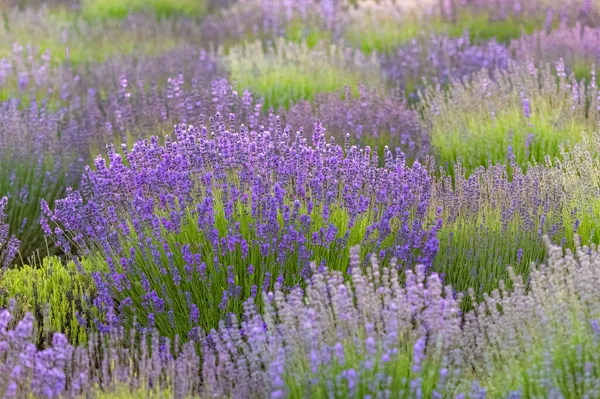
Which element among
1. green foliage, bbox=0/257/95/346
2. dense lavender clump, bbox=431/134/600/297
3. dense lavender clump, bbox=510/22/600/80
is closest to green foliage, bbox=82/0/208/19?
dense lavender clump, bbox=510/22/600/80

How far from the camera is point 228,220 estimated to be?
363cm

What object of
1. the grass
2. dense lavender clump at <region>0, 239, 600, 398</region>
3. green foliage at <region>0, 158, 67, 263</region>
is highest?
dense lavender clump at <region>0, 239, 600, 398</region>

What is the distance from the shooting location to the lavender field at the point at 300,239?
2.73 meters

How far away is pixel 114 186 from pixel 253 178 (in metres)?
0.64

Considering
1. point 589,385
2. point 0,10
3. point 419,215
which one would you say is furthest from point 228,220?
point 0,10

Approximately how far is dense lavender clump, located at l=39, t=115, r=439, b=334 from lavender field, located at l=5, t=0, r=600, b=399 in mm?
14

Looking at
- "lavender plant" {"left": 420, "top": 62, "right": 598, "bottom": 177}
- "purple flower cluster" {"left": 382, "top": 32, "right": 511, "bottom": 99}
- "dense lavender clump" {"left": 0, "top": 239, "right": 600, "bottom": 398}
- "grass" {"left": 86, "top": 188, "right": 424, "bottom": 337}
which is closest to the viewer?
"dense lavender clump" {"left": 0, "top": 239, "right": 600, "bottom": 398}

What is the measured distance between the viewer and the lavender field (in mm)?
2729

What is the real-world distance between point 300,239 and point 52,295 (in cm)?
116

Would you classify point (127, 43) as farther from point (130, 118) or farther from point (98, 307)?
point (98, 307)

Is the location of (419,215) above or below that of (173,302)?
above

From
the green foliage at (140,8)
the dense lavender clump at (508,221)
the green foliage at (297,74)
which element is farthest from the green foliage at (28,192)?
the green foliage at (140,8)

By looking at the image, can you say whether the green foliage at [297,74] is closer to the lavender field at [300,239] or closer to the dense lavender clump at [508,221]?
the lavender field at [300,239]

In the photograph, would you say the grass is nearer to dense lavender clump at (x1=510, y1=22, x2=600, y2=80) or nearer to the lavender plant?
the lavender plant
